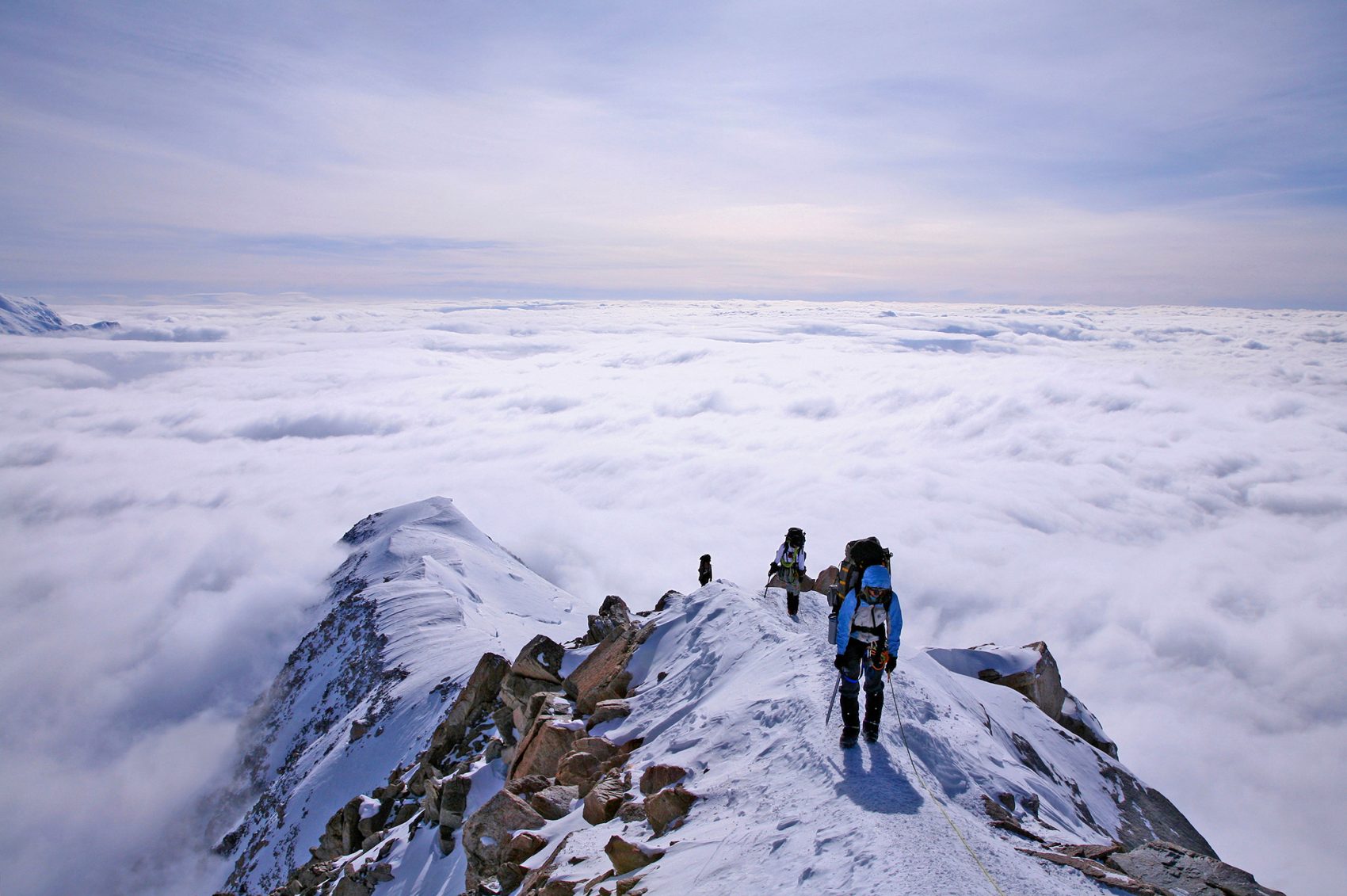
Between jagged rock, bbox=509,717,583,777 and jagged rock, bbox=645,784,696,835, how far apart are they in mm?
4412

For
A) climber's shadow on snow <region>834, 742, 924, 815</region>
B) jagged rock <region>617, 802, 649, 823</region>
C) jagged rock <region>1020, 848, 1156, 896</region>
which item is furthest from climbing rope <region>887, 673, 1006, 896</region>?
jagged rock <region>617, 802, 649, 823</region>

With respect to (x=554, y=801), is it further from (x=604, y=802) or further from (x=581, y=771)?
(x=604, y=802)

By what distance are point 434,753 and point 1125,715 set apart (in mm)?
111688

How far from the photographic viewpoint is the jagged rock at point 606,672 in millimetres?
13797

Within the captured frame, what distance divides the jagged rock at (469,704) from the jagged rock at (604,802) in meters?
12.2

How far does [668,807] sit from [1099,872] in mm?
4627

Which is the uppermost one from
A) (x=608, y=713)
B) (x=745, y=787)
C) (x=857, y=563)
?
(x=857, y=563)

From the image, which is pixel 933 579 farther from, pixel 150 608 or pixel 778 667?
pixel 150 608

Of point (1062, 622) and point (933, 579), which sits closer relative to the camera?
point (1062, 622)

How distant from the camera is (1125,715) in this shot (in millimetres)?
95312

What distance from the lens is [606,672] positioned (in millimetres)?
14938

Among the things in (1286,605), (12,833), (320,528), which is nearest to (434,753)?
(12,833)

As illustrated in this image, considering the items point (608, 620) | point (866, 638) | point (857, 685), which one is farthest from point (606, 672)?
point (866, 638)

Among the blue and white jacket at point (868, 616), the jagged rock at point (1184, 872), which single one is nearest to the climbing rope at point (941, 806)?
the blue and white jacket at point (868, 616)
